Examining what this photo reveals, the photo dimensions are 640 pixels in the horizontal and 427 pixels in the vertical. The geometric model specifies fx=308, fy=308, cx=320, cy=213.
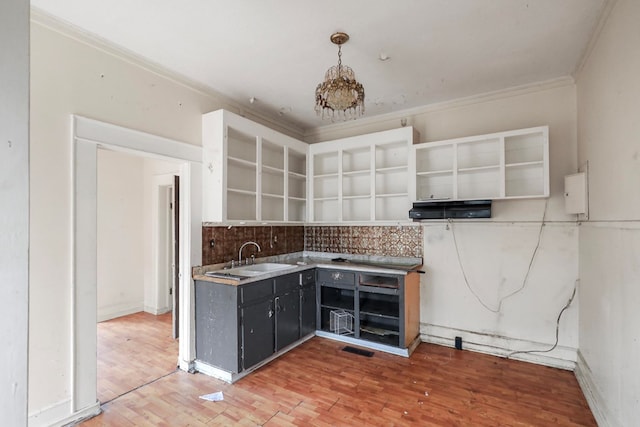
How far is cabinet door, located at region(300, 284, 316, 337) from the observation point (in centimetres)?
370

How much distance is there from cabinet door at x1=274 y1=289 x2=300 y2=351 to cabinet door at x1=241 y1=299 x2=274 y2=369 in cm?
11

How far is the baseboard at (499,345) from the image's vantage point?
309 centimetres

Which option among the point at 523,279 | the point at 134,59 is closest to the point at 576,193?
the point at 523,279

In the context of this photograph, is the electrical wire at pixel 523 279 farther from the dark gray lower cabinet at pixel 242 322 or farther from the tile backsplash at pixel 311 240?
the dark gray lower cabinet at pixel 242 322

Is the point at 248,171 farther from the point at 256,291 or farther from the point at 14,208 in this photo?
the point at 14,208

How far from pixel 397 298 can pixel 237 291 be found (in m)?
1.93

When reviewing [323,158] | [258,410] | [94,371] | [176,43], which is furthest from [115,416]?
[323,158]

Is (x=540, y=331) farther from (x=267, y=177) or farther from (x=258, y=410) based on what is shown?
(x=267, y=177)

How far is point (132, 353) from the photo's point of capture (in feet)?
11.2

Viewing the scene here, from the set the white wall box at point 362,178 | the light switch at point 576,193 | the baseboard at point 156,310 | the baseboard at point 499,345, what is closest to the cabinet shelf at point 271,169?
the white wall box at point 362,178

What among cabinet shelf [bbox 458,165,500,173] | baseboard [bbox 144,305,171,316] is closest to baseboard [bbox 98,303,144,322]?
baseboard [bbox 144,305,171,316]

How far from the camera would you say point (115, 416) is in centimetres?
236

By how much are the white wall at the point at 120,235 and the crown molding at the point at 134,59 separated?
2137mm

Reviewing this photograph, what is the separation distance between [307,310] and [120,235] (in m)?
3.25
